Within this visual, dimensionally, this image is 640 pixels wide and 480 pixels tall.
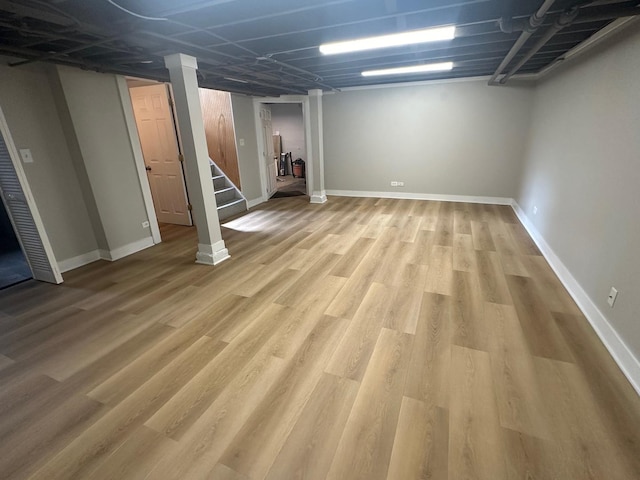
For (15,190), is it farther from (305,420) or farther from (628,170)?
(628,170)

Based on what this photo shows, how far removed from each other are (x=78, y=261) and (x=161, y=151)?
2361mm

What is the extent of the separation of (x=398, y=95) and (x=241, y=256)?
4810 millimetres

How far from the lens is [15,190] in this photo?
327cm

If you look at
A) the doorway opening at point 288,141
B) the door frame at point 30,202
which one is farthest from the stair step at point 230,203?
the doorway opening at point 288,141

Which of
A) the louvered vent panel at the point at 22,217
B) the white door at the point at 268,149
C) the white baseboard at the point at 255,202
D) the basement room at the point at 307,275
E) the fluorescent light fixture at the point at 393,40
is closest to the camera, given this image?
the basement room at the point at 307,275

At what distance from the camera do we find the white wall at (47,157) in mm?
3273

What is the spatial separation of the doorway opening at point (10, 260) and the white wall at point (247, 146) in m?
3.79

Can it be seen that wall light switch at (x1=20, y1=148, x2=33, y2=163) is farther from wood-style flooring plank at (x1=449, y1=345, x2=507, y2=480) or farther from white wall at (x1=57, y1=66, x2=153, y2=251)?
wood-style flooring plank at (x1=449, y1=345, x2=507, y2=480)

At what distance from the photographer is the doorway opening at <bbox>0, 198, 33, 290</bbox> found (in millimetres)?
3744

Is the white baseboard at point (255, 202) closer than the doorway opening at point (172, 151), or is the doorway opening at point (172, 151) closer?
the doorway opening at point (172, 151)

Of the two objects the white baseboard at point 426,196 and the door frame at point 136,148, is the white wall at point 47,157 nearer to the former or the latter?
the door frame at point 136,148

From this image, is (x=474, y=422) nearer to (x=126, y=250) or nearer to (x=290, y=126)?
(x=126, y=250)

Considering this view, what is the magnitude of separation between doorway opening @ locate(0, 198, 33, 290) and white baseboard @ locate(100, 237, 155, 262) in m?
0.82

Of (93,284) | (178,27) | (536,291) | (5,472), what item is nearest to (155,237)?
(93,284)
